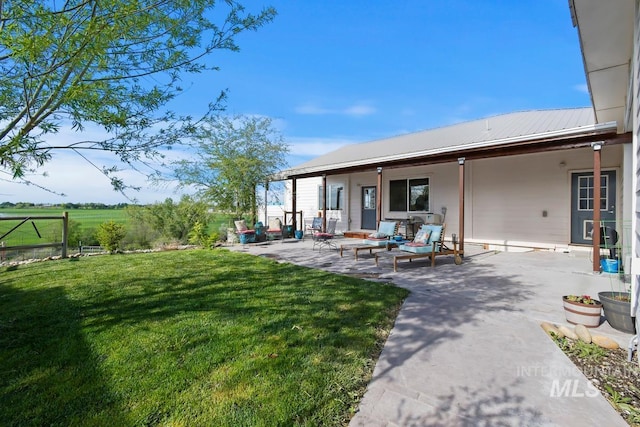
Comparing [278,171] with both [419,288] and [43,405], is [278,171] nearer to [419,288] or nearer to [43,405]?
[419,288]

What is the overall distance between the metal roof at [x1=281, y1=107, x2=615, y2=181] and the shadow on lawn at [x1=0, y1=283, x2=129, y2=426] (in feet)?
26.2

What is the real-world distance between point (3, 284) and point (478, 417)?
22.8ft

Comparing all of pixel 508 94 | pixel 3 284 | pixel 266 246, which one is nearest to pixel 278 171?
pixel 266 246

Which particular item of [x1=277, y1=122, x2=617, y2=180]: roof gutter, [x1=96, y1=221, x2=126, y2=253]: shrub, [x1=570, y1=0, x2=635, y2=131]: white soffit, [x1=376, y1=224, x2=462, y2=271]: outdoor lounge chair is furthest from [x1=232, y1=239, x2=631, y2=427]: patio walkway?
[x1=96, y1=221, x2=126, y2=253]: shrub

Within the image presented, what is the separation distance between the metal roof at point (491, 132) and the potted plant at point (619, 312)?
4098mm

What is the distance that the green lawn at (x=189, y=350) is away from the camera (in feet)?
6.39

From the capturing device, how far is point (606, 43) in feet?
11.5

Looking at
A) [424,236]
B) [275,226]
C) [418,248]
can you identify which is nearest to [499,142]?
[424,236]

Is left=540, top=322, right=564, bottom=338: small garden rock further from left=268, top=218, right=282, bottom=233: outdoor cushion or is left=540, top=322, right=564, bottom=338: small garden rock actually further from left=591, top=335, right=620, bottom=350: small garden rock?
left=268, top=218, right=282, bottom=233: outdoor cushion

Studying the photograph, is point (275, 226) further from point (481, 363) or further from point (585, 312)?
point (481, 363)

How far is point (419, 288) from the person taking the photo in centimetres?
479

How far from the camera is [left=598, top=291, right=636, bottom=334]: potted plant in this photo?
121 inches

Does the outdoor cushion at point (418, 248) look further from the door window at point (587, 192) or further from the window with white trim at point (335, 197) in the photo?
the window with white trim at point (335, 197)

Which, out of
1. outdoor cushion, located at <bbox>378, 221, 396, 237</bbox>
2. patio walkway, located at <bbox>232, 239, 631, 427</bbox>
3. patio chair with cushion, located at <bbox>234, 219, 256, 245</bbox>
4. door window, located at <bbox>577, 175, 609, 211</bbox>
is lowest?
patio walkway, located at <bbox>232, 239, 631, 427</bbox>
